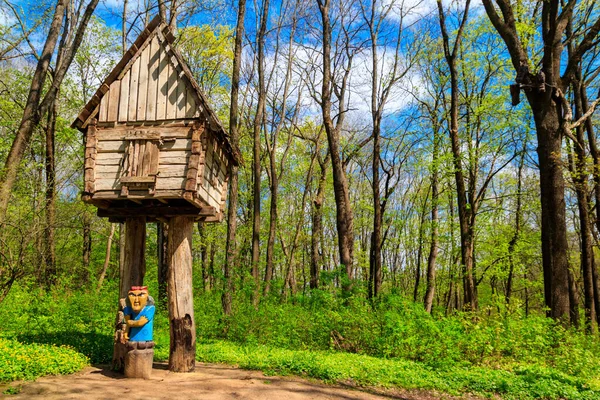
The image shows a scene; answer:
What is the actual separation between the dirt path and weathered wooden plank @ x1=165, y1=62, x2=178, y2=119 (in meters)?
4.55

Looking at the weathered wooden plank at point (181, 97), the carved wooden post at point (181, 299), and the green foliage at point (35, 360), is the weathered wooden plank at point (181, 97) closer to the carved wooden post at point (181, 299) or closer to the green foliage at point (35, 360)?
the carved wooden post at point (181, 299)

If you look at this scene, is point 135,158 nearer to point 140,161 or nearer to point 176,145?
point 140,161

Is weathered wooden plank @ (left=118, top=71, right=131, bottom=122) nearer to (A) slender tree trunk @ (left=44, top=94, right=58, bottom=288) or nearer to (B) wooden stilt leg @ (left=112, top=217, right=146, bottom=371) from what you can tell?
(B) wooden stilt leg @ (left=112, top=217, right=146, bottom=371)

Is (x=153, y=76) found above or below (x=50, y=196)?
above

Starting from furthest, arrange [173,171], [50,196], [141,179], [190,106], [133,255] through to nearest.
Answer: [50,196] < [133,255] < [190,106] < [173,171] < [141,179]

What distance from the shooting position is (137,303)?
24.7ft

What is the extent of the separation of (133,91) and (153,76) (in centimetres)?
46

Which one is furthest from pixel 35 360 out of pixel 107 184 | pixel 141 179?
pixel 141 179

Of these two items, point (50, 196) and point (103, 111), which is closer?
point (103, 111)

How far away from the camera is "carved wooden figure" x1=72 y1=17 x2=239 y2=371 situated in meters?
7.36

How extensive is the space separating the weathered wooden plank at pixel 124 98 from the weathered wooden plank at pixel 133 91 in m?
0.06

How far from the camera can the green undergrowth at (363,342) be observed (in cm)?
796

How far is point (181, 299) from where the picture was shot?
8.27 meters

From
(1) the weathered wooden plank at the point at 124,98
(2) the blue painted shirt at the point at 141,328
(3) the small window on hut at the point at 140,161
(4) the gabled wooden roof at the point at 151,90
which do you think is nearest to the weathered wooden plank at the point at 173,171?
(3) the small window on hut at the point at 140,161
